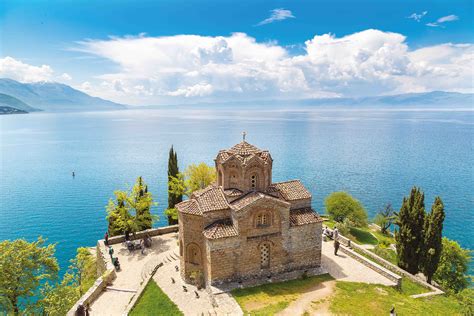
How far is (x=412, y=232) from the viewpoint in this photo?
3006cm

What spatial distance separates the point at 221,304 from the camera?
2242 cm

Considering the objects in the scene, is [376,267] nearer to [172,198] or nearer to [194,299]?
[194,299]

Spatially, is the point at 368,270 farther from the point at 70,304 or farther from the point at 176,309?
the point at 70,304

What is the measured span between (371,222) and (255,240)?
38.9 m

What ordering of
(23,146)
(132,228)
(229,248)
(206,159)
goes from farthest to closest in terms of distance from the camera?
1. (23,146)
2. (206,159)
3. (132,228)
4. (229,248)

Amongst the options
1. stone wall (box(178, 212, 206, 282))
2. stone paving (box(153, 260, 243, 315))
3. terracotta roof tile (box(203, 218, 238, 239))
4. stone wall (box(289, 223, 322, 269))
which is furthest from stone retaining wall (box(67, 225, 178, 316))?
stone wall (box(289, 223, 322, 269))

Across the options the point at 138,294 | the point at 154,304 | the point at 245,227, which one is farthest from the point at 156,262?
the point at 245,227

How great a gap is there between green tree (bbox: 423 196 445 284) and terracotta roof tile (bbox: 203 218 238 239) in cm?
1816

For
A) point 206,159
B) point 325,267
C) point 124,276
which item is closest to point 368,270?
point 325,267

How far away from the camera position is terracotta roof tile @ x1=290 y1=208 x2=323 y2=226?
26442 millimetres

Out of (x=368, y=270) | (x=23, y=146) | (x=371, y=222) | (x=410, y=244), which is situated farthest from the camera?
(x=23, y=146)

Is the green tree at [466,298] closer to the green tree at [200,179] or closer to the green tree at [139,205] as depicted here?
the green tree at [200,179]

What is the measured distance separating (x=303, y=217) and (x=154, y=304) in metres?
13.5

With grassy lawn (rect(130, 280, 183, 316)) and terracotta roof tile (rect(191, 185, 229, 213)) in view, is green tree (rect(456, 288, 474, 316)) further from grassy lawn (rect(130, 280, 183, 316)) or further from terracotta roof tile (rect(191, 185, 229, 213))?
grassy lawn (rect(130, 280, 183, 316))
